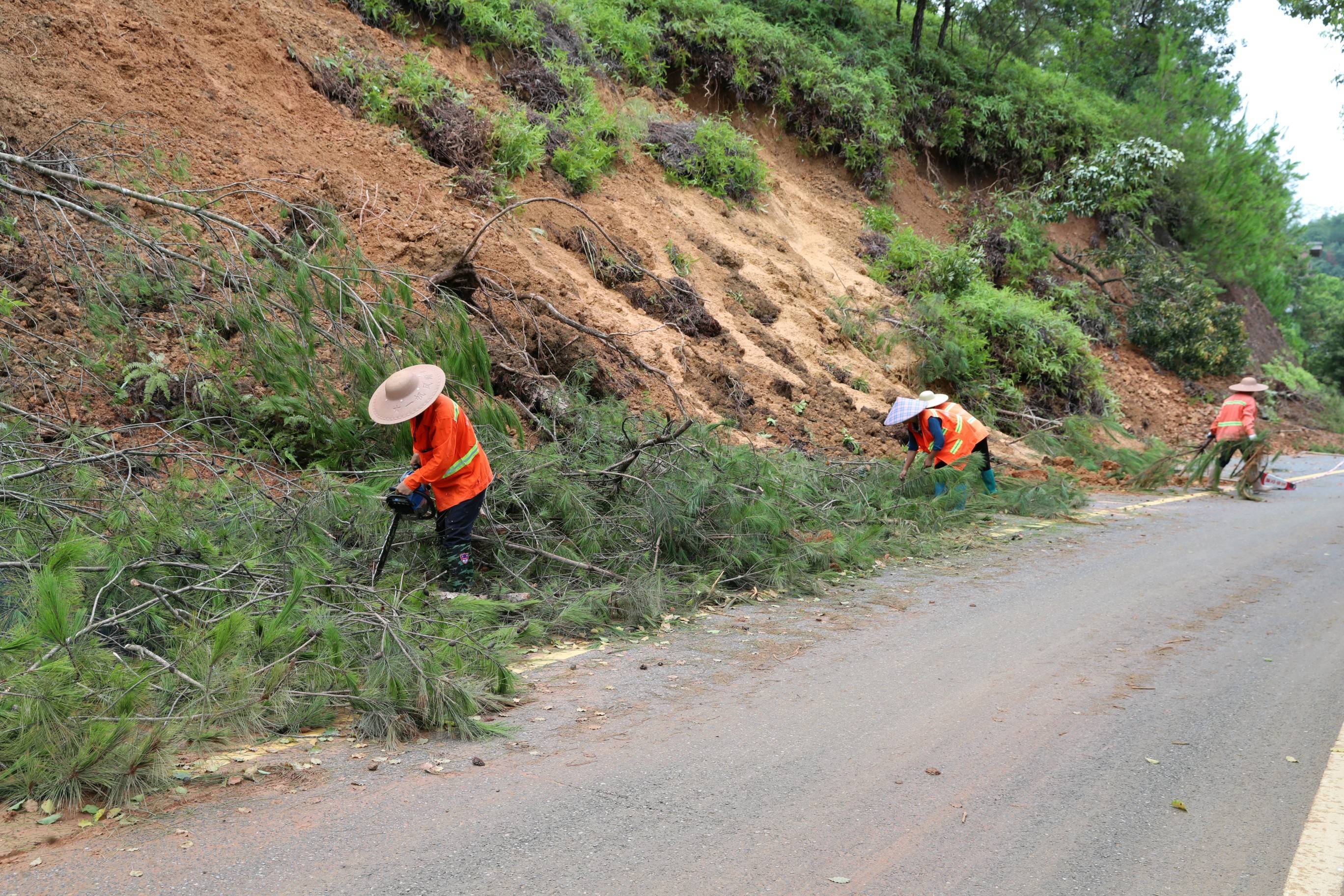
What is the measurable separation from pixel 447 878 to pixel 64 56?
10024 mm

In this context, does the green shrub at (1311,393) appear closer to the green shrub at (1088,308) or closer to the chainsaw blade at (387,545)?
the green shrub at (1088,308)

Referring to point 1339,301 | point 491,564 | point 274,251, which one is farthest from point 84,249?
Result: point 1339,301

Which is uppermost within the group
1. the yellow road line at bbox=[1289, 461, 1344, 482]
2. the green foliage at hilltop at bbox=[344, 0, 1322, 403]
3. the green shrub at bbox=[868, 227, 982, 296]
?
the green foliage at hilltop at bbox=[344, 0, 1322, 403]

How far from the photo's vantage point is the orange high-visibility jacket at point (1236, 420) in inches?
529

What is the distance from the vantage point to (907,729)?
14.8 feet

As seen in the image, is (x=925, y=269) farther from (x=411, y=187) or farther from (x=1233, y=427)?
(x=411, y=187)

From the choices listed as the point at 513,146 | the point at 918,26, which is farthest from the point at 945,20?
the point at 513,146

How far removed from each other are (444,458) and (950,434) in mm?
6093

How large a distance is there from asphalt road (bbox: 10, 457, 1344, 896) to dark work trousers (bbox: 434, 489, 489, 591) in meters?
1.38

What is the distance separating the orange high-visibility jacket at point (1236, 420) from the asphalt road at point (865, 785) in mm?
7782

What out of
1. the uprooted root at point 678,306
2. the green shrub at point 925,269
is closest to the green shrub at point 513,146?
the uprooted root at point 678,306

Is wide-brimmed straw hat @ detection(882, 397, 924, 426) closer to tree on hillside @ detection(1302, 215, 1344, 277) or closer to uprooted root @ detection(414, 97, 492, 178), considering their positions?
uprooted root @ detection(414, 97, 492, 178)

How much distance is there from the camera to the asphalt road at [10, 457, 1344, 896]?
10.5ft

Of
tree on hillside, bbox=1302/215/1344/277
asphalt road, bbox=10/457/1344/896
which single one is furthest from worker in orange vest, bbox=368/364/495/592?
tree on hillside, bbox=1302/215/1344/277
